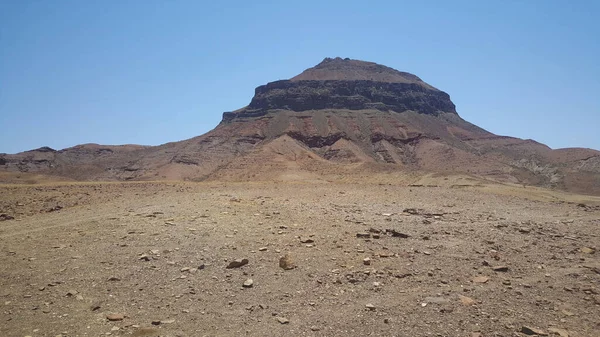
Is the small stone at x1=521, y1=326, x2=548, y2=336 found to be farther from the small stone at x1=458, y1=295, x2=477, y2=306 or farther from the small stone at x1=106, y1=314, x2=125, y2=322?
the small stone at x1=106, y1=314, x2=125, y2=322

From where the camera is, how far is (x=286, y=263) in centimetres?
784

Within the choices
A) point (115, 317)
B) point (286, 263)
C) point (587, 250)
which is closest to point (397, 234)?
point (286, 263)

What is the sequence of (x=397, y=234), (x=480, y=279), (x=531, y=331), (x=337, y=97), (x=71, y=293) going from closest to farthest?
(x=531, y=331) < (x=71, y=293) < (x=480, y=279) < (x=397, y=234) < (x=337, y=97)

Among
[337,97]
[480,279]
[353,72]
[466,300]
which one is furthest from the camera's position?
[353,72]

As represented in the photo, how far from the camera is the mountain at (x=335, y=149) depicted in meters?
59.2

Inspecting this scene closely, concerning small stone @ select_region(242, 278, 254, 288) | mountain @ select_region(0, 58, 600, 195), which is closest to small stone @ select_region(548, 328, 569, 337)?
small stone @ select_region(242, 278, 254, 288)

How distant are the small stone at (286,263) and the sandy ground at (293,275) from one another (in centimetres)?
8

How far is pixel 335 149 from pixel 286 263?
215 feet

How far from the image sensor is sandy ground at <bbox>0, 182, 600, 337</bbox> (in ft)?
19.4

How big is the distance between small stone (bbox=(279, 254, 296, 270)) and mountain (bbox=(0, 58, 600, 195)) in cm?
4021

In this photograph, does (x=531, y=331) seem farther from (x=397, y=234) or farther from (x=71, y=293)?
(x=71, y=293)

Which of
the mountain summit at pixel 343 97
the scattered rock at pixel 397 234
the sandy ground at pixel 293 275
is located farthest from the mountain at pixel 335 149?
the scattered rock at pixel 397 234

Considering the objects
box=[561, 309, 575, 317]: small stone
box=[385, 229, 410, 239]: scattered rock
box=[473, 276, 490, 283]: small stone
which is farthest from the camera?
box=[385, 229, 410, 239]: scattered rock

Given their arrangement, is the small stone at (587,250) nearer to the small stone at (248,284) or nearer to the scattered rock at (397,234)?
the scattered rock at (397,234)
